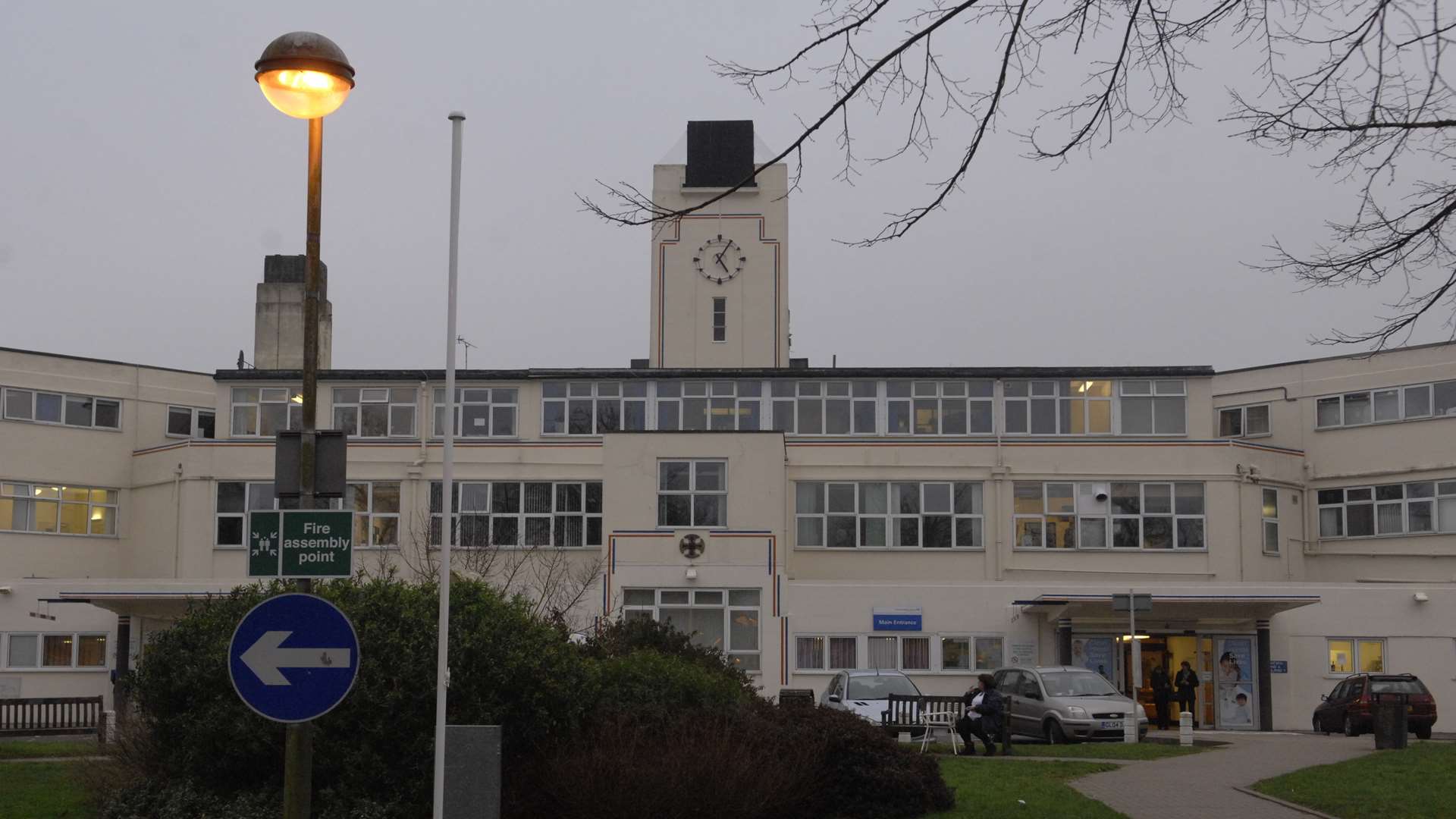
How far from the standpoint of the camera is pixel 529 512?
4694 centimetres

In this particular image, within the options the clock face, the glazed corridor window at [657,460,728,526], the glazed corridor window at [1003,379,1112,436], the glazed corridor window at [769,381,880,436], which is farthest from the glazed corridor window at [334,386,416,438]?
the glazed corridor window at [1003,379,1112,436]

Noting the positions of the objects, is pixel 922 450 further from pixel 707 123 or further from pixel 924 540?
pixel 707 123

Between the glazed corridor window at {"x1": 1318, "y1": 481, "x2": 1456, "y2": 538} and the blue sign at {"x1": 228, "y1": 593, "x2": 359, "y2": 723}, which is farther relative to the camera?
the glazed corridor window at {"x1": 1318, "y1": 481, "x2": 1456, "y2": 538}

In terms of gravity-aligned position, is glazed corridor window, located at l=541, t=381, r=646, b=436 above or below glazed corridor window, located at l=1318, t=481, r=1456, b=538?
above

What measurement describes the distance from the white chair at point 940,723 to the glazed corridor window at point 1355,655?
59.1 ft

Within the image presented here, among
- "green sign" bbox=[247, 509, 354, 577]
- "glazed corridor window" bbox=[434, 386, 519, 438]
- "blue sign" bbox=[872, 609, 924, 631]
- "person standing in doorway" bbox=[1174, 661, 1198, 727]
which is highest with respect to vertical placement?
"glazed corridor window" bbox=[434, 386, 519, 438]

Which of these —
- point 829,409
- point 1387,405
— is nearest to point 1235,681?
point 1387,405

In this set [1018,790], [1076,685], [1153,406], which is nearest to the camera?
[1018,790]

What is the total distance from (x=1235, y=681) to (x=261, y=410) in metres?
28.4

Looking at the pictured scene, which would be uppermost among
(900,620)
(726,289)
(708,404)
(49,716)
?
(726,289)

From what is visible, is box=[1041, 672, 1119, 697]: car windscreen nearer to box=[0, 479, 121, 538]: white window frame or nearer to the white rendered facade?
the white rendered facade

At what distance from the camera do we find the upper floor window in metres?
51.0

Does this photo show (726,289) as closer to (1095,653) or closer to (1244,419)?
(1244,419)

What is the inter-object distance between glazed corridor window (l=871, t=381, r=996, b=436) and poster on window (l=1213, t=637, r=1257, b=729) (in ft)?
29.8
